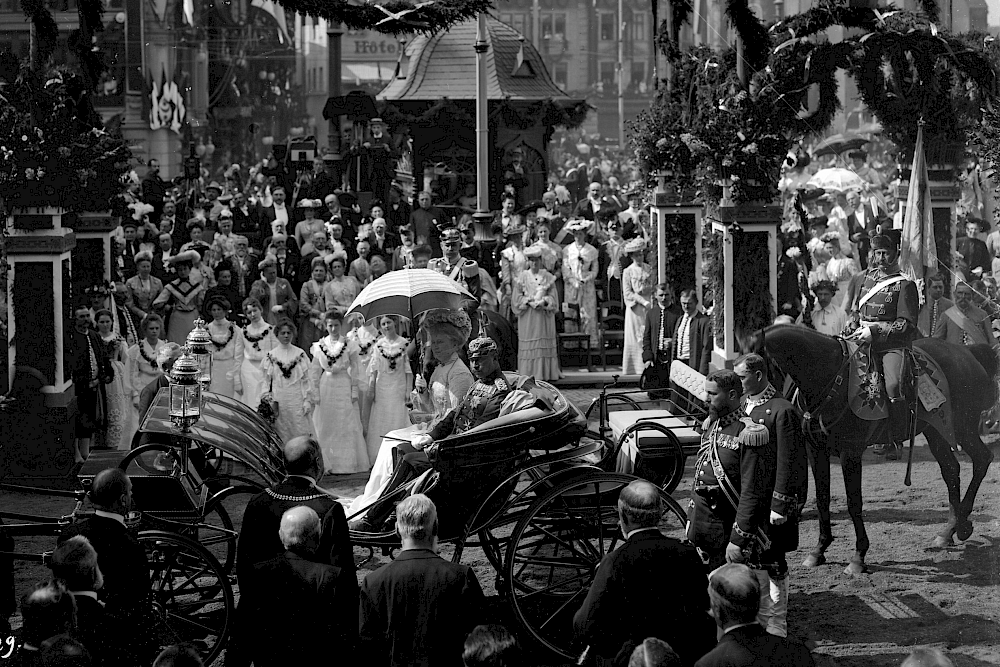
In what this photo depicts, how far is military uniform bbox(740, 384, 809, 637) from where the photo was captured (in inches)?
Result: 320

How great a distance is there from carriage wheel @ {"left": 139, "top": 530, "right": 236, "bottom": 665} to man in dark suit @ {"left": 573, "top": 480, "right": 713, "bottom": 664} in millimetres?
2533

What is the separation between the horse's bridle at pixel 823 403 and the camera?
10.1 metres

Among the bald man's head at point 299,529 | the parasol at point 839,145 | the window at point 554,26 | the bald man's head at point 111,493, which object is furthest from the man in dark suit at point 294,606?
the window at point 554,26

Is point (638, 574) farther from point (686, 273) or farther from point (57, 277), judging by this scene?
point (686, 273)

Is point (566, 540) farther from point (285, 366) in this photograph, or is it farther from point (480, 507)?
point (285, 366)

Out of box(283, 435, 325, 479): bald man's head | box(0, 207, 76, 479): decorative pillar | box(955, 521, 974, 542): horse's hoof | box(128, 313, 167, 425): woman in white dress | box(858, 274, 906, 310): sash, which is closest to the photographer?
box(283, 435, 325, 479): bald man's head

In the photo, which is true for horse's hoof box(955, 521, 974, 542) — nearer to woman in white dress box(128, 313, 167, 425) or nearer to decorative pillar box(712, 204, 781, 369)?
decorative pillar box(712, 204, 781, 369)

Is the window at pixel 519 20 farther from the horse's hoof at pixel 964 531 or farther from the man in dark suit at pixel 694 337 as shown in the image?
the horse's hoof at pixel 964 531

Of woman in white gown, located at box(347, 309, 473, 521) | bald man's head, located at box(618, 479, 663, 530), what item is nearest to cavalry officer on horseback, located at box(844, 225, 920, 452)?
woman in white gown, located at box(347, 309, 473, 521)

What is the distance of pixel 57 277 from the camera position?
507 inches

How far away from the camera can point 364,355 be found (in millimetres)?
13984

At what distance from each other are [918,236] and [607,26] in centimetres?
4978

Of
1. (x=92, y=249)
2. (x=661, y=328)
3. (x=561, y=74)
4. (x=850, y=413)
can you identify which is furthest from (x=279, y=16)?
(x=850, y=413)

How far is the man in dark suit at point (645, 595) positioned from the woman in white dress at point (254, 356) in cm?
Answer: 803
